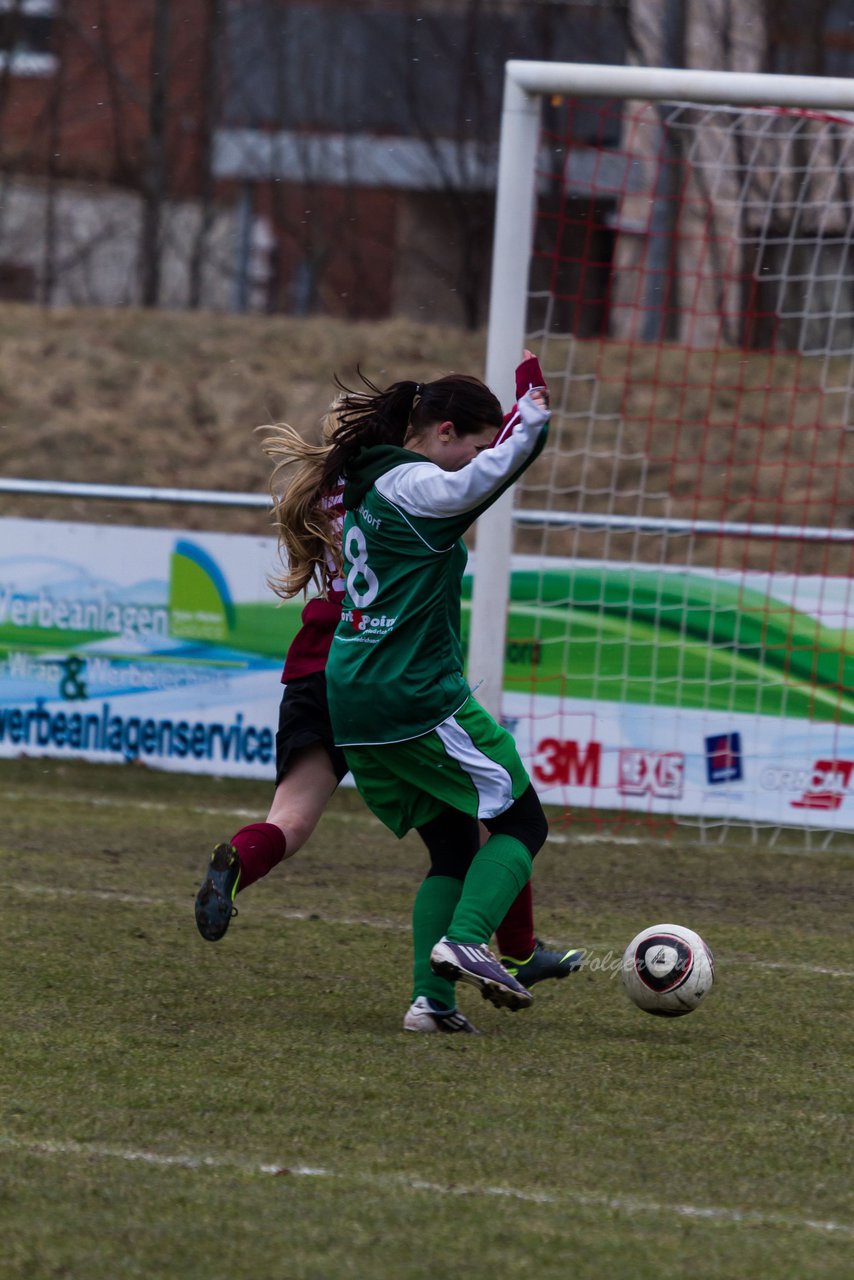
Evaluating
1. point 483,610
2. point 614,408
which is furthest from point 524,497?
point 483,610

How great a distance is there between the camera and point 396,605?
14.6ft

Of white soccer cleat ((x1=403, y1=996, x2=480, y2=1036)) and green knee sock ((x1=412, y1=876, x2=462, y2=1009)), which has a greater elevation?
green knee sock ((x1=412, y1=876, x2=462, y2=1009))

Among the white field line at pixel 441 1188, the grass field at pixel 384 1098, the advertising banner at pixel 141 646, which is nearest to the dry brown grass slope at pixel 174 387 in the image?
the advertising banner at pixel 141 646

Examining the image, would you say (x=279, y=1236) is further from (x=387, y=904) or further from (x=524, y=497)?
(x=524, y=497)

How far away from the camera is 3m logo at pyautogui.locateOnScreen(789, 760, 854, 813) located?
8273 mm

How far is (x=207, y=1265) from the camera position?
289 centimetres

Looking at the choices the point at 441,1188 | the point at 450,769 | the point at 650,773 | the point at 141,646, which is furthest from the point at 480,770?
the point at 141,646

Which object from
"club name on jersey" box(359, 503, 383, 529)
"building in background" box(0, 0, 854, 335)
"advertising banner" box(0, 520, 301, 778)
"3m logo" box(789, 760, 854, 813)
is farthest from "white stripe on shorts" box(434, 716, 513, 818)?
"building in background" box(0, 0, 854, 335)

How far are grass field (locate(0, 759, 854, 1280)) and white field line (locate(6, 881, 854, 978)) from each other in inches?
0.7

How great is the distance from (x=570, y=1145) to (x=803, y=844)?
16.0ft

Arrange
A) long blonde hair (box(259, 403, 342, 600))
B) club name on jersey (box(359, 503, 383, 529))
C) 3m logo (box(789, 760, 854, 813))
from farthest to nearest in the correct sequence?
3m logo (box(789, 760, 854, 813)) → long blonde hair (box(259, 403, 342, 600)) → club name on jersey (box(359, 503, 383, 529))

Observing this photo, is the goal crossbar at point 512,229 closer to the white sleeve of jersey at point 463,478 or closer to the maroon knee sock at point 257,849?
the maroon knee sock at point 257,849

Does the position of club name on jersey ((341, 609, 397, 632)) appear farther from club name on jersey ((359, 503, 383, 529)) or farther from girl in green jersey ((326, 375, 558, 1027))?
club name on jersey ((359, 503, 383, 529))

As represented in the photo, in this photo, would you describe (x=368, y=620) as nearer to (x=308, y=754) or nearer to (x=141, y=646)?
→ (x=308, y=754)
